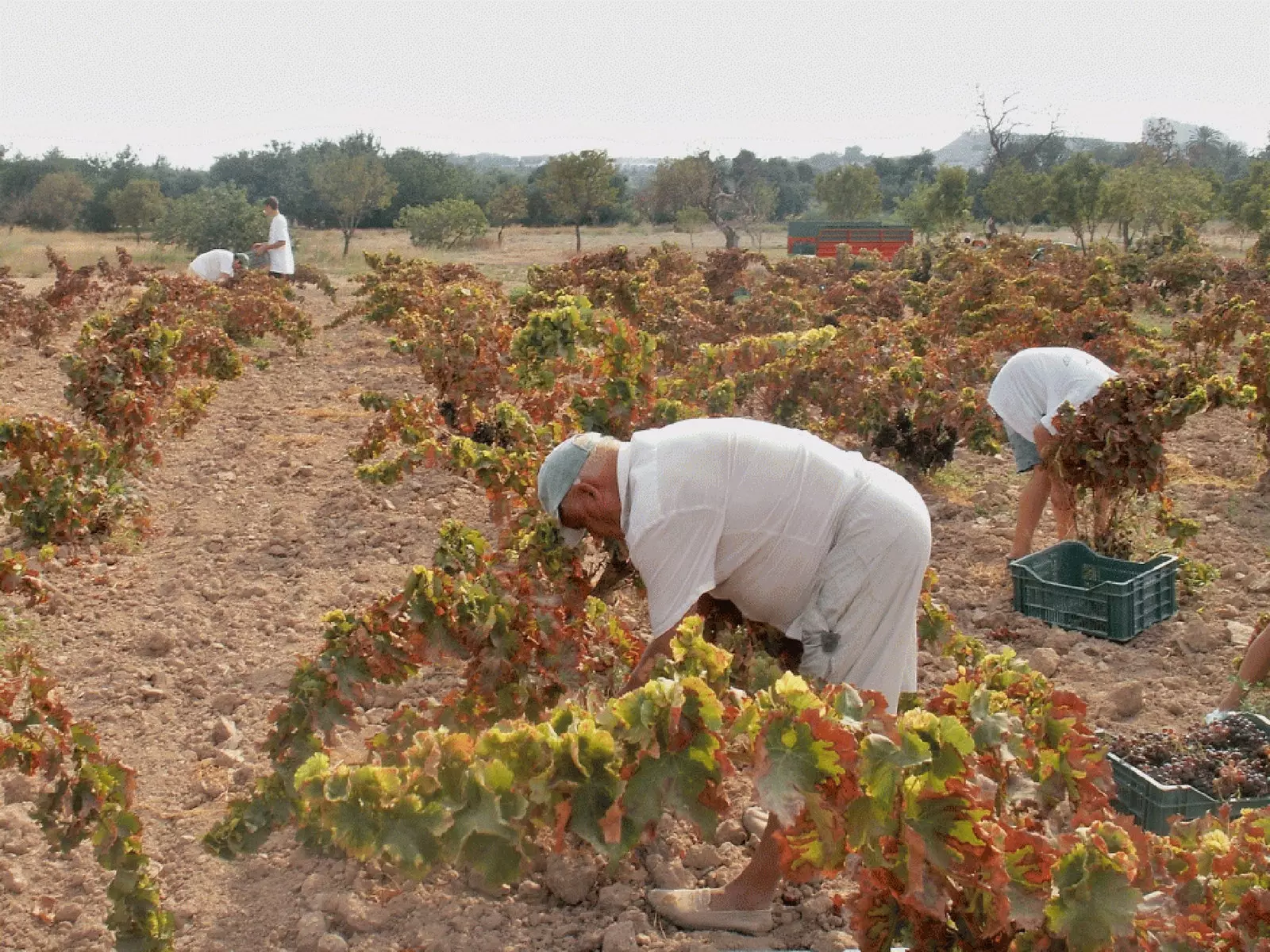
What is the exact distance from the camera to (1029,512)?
6375mm

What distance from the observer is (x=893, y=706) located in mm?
3291

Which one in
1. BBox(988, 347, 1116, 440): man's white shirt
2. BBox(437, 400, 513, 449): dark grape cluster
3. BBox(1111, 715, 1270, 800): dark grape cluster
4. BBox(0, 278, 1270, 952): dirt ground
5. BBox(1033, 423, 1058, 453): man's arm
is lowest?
BBox(0, 278, 1270, 952): dirt ground

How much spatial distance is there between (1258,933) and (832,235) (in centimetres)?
2362

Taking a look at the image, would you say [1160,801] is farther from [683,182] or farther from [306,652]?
[683,182]

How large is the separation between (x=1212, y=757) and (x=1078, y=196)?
26.1 m

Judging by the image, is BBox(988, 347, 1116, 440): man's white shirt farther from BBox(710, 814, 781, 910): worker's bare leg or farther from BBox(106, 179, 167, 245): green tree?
BBox(106, 179, 167, 245): green tree

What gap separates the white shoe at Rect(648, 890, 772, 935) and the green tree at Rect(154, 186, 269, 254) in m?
28.1

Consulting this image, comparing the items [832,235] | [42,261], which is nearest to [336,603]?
[832,235]

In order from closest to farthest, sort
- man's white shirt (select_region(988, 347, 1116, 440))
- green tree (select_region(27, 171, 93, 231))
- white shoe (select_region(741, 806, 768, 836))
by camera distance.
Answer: white shoe (select_region(741, 806, 768, 836)) < man's white shirt (select_region(988, 347, 1116, 440)) < green tree (select_region(27, 171, 93, 231))

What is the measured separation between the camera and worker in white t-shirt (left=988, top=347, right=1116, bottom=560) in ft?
20.0

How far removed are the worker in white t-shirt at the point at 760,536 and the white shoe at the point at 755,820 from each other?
1.30ft

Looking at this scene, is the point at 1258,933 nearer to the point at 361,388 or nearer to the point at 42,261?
the point at 361,388

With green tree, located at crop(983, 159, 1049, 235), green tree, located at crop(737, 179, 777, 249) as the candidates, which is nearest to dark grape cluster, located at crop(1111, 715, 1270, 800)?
green tree, located at crop(983, 159, 1049, 235)

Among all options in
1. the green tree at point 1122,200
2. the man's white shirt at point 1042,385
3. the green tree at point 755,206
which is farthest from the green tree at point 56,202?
the man's white shirt at point 1042,385
